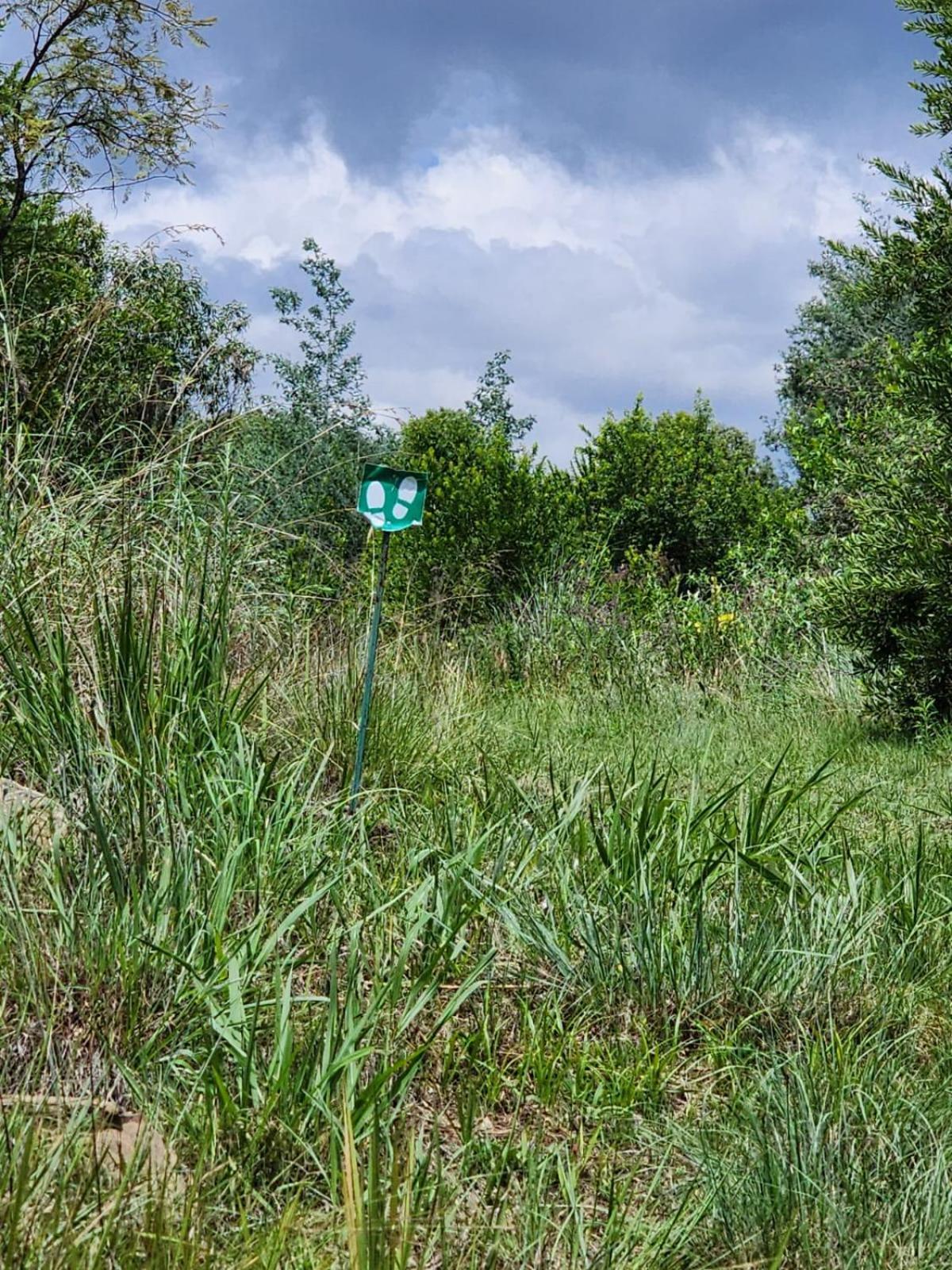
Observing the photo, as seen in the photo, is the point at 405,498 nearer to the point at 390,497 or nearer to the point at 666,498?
the point at 390,497

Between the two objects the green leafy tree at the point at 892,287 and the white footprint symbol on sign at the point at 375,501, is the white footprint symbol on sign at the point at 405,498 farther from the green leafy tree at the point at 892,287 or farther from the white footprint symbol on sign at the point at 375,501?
the green leafy tree at the point at 892,287

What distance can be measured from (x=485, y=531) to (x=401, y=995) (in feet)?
24.1

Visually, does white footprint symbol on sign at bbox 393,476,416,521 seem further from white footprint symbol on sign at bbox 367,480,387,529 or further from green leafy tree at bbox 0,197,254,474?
green leafy tree at bbox 0,197,254,474

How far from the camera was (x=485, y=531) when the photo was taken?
9633mm

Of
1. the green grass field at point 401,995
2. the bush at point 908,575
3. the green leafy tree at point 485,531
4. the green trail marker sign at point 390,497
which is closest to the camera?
the green grass field at point 401,995

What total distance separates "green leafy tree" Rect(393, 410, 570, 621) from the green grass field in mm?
5178

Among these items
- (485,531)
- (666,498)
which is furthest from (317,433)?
(666,498)

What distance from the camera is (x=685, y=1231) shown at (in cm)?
177

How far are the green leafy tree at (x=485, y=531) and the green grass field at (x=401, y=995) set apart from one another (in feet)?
17.0

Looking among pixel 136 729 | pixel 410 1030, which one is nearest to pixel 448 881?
pixel 410 1030

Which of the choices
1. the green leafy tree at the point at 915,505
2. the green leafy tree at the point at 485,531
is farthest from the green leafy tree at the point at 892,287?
the green leafy tree at the point at 485,531

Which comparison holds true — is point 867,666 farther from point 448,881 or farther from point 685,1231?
point 685,1231

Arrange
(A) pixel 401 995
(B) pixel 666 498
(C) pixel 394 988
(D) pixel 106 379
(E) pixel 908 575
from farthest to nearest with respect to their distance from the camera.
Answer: (B) pixel 666 498, (E) pixel 908 575, (D) pixel 106 379, (A) pixel 401 995, (C) pixel 394 988

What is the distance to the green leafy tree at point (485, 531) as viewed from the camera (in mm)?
9406
